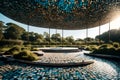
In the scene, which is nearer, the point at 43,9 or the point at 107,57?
the point at 107,57

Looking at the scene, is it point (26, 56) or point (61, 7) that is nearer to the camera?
point (26, 56)

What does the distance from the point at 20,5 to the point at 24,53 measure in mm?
14487

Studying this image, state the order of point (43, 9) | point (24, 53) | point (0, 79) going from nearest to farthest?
point (0, 79) < point (24, 53) < point (43, 9)

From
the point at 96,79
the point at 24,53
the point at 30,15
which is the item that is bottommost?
the point at 96,79

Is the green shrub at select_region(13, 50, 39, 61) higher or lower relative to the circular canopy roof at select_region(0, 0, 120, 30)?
lower

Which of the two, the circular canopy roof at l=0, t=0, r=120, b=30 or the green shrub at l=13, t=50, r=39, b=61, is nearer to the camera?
the green shrub at l=13, t=50, r=39, b=61

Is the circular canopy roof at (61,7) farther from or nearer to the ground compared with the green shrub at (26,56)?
farther from the ground

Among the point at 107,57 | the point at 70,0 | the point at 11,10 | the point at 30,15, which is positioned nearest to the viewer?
the point at 107,57

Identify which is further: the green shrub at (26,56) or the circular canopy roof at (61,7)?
the circular canopy roof at (61,7)

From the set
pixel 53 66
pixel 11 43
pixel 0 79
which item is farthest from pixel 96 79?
pixel 11 43

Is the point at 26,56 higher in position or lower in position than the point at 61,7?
lower

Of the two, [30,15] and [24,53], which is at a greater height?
[30,15]

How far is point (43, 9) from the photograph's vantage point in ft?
90.4

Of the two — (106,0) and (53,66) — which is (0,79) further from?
(106,0)
